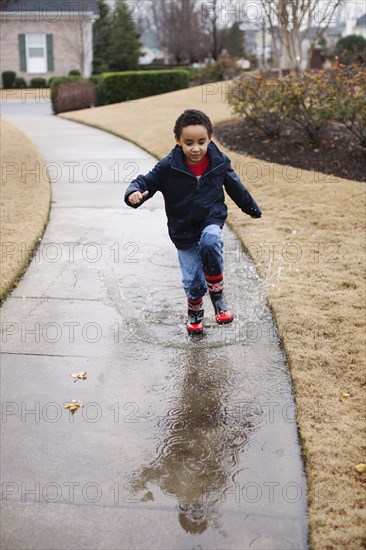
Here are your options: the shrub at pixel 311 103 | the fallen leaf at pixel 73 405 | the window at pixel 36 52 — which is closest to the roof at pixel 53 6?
the window at pixel 36 52

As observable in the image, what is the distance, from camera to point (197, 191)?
15.2 ft

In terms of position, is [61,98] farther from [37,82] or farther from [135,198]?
[135,198]

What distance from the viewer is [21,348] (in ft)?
15.9

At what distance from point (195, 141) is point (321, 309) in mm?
1824

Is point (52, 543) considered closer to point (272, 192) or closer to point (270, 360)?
point (270, 360)

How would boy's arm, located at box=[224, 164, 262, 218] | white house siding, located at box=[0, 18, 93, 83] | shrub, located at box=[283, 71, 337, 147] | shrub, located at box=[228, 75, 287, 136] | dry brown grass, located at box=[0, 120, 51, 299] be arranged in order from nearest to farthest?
boy's arm, located at box=[224, 164, 262, 218], dry brown grass, located at box=[0, 120, 51, 299], shrub, located at box=[283, 71, 337, 147], shrub, located at box=[228, 75, 287, 136], white house siding, located at box=[0, 18, 93, 83]

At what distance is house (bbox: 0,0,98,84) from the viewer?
3434cm

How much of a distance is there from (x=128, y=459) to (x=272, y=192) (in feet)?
21.3

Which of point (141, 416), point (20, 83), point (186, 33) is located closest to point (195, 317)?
point (141, 416)

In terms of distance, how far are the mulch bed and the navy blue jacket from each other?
5.81m

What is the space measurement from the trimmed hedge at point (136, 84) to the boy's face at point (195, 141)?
21401mm

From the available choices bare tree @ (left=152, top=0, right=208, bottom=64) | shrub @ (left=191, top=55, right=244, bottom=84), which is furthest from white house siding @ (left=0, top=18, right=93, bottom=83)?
bare tree @ (left=152, top=0, right=208, bottom=64)

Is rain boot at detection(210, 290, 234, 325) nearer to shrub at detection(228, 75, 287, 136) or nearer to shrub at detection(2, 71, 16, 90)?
shrub at detection(228, 75, 287, 136)

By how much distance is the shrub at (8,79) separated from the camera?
34781 mm
